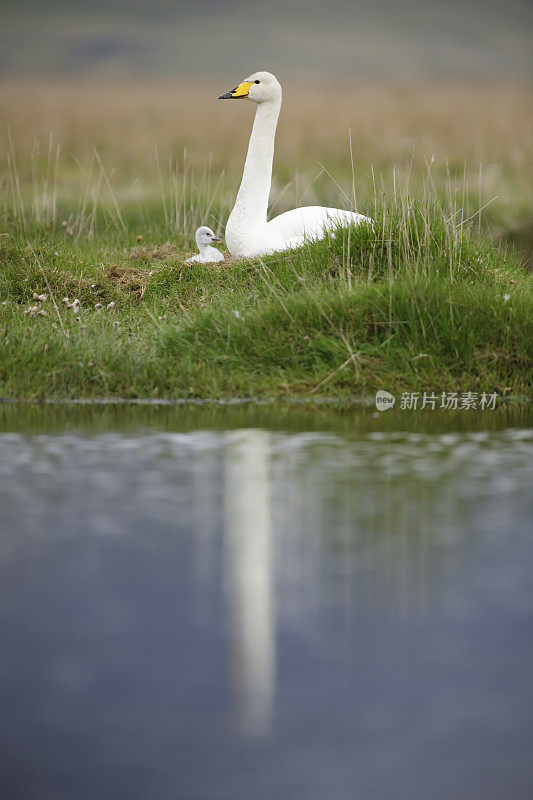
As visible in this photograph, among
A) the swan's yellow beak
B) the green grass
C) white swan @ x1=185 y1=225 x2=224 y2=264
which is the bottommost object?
the green grass

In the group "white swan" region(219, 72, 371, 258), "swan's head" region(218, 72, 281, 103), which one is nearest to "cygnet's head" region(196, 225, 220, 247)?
"white swan" region(219, 72, 371, 258)

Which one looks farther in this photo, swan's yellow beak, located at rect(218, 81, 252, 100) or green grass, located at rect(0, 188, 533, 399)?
swan's yellow beak, located at rect(218, 81, 252, 100)

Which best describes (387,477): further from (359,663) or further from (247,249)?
(247,249)

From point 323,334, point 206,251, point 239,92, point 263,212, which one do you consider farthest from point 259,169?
point 323,334

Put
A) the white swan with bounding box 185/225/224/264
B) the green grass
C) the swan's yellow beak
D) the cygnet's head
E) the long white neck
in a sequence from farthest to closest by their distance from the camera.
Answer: the swan's yellow beak, the cygnet's head, the long white neck, the white swan with bounding box 185/225/224/264, the green grass

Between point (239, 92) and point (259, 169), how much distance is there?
0.77 meters

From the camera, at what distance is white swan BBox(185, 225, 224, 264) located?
1019 centimetres

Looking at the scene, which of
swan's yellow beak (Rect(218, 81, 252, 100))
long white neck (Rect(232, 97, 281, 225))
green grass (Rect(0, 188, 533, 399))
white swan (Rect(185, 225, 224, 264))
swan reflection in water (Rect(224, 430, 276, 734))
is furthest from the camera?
swan's yellow beak (Rect(218, 81, 252, 100))

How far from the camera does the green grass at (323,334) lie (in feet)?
23.2

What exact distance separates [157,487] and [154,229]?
9.89 m

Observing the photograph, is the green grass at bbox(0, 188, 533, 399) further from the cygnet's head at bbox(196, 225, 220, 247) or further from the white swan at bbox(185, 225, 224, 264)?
the cygnet's head at bbox(196, 225, 220, 247)

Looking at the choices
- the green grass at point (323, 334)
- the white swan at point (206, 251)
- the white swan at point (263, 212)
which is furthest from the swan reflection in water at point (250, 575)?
the white swan at point (206, 251)

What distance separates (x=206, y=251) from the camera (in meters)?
10.3

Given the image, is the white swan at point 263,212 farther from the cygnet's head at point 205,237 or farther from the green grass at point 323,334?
the green grass at point 323,334
